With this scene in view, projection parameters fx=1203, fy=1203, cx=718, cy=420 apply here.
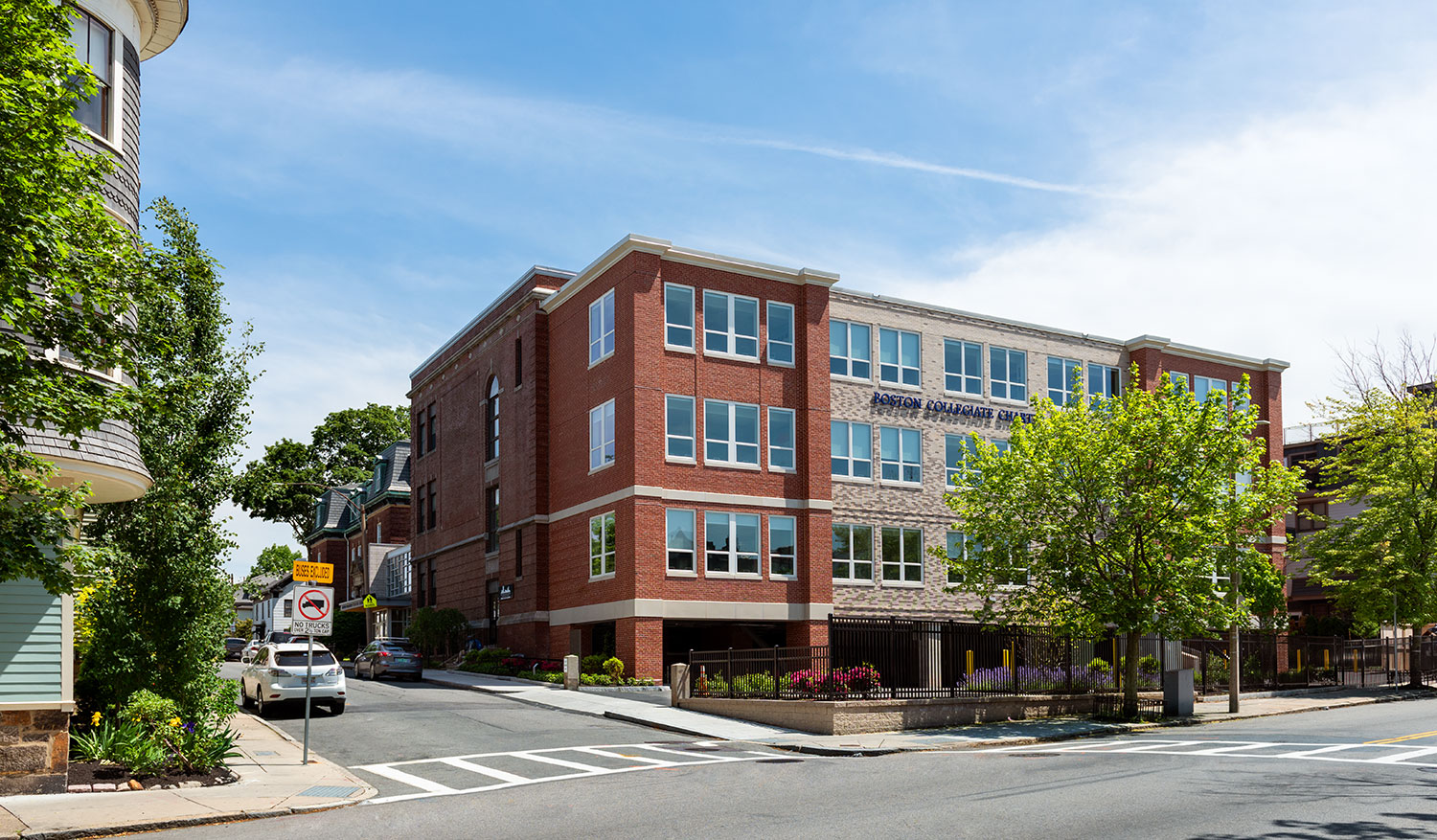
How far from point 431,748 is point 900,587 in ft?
77.8

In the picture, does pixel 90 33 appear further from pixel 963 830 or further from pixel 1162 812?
pixel 1162 812

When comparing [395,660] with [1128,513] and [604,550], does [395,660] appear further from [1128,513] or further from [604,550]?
[1128,513]

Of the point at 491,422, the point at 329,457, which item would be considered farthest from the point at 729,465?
the point at 329,457

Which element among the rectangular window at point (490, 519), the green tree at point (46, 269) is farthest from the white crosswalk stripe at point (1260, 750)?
the rectangular window at point (490, 519)

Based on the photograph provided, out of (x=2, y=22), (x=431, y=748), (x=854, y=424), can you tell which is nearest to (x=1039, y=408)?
(x=854, y=424)

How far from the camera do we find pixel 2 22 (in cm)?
1134

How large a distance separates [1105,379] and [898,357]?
10872mm

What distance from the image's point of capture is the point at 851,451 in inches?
1641

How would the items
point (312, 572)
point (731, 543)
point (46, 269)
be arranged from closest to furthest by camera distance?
point (46, 269)
point (312, 572)
point (731, 543)

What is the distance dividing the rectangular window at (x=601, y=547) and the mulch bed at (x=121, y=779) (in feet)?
70.1

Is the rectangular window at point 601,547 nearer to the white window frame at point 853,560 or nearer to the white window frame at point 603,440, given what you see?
the white window frame at point 603,440

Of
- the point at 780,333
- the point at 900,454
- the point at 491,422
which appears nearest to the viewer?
the point at 780,333

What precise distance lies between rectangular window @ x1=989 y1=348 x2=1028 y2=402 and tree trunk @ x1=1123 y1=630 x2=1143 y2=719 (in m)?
18.7

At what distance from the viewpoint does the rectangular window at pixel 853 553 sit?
4072cm
